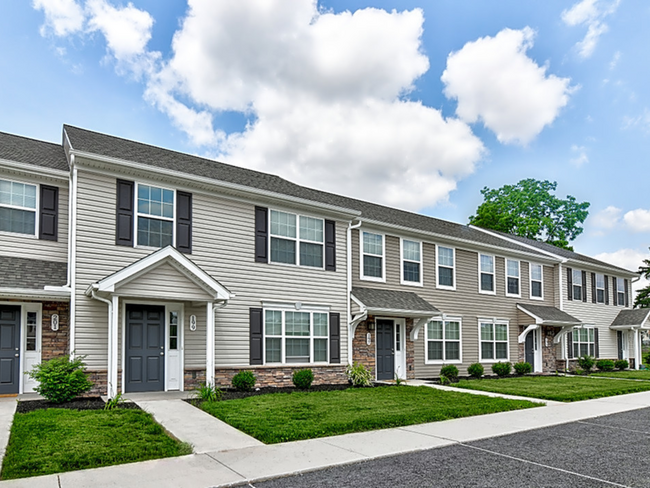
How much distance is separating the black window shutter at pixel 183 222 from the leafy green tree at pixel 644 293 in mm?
43204

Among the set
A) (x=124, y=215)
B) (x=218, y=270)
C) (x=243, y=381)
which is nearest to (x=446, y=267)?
(x=218, y=270)

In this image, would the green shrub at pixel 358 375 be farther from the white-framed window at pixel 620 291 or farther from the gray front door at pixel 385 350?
the white-framed window at pixel 620 291

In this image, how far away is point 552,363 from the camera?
2316 centimetres

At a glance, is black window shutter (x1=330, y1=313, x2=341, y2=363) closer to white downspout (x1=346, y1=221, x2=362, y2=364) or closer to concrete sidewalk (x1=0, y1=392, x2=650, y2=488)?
white downspout (x1=346, y1=221, x2=362, y2=364)

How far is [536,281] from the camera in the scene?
920 inches

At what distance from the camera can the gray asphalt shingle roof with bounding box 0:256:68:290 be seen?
10773mm

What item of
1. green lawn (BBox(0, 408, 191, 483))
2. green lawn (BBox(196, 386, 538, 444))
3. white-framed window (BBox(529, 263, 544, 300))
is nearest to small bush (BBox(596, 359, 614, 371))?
white-framed window (BBox(529, 263, 544, 300))

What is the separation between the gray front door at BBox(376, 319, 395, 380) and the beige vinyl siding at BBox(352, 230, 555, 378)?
1088 mm

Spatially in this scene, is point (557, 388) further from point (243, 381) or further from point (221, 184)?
point (221, 184)

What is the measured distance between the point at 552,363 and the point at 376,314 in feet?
36.3

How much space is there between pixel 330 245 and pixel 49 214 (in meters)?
7.17

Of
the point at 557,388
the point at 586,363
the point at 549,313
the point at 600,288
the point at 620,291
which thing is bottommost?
the point at 586,363

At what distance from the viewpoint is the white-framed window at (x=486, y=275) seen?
20.6m

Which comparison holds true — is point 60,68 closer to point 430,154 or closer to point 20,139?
point 20,139
